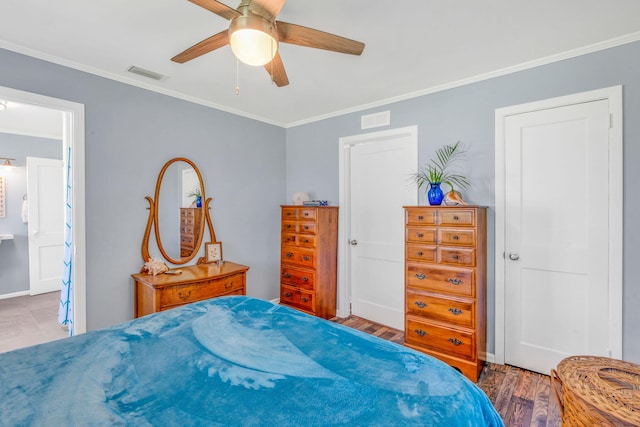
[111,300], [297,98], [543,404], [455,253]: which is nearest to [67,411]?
[111,300]

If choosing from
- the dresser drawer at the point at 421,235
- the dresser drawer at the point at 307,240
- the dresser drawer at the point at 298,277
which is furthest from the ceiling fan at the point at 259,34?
the dresser drawer at the point at 298,277

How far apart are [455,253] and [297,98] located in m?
2.27

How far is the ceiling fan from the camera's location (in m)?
1.38

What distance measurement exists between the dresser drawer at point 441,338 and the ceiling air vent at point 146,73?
3179 millimetres

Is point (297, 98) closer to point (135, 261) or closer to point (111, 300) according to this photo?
point (135, 261)

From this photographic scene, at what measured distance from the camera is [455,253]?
8.30 ft

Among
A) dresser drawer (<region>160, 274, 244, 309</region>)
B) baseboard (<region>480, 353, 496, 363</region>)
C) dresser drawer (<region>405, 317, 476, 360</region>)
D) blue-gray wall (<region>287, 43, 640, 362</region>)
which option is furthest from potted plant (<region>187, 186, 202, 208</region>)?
baseboard (<region>480, 353, 496, 363</region>)

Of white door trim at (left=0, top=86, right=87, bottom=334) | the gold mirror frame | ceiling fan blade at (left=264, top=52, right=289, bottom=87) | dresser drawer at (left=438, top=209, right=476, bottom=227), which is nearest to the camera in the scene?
ceiling fan blade at (left=264, top=52, right=289, bottom=87)

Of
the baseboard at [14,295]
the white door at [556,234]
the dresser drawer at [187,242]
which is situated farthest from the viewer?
the baseboard at [14,295]

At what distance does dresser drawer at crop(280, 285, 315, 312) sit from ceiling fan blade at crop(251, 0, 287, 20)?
287cm

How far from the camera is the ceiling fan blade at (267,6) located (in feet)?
4.46

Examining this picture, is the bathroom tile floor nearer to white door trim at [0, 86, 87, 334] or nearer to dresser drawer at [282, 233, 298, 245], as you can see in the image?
white door trim at [0, 86, 87, 334]

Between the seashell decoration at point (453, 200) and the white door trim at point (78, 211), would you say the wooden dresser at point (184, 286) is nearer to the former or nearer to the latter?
the white door trim at point (78, 211)

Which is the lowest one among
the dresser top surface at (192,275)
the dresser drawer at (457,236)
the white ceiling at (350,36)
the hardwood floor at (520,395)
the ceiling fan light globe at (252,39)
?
the hardwood floor at (520,395)
